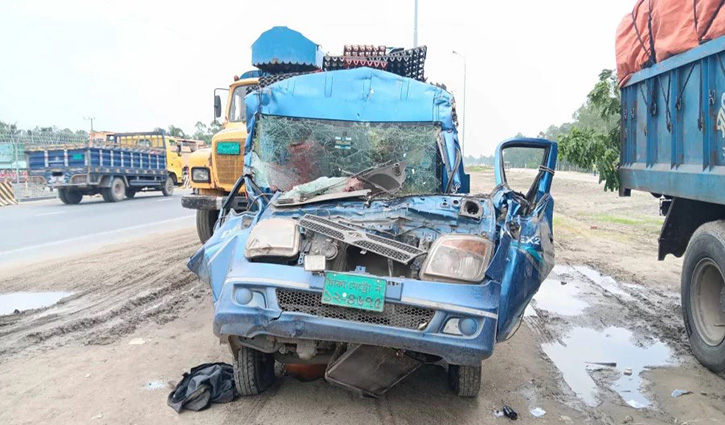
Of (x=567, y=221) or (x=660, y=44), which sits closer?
(x=660, y=44)

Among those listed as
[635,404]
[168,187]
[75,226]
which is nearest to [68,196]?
[168,187]

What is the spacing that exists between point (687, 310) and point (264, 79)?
17.5ft

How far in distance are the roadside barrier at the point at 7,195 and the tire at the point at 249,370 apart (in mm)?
20785

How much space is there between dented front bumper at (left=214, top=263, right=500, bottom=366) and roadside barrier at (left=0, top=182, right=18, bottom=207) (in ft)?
69.7

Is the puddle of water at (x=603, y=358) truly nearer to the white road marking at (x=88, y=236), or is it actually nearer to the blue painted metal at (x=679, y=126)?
the blue painted metal at (x=679, y=126)

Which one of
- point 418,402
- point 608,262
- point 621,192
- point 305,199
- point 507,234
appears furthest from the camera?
point 608,262

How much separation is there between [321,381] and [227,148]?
431 centimetres

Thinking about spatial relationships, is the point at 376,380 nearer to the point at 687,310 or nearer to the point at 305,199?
the point at 305,199

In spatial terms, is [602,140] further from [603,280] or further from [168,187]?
[168,187]

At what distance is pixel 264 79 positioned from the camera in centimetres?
Result: 750

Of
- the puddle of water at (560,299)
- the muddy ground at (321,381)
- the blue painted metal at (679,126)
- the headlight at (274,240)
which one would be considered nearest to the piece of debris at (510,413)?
the muddy ground at (321,381)

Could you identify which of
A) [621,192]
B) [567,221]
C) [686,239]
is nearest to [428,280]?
[686,239]

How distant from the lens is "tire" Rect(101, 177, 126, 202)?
21.6 meters

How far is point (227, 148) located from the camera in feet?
25.7
